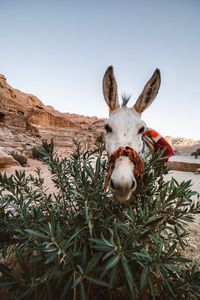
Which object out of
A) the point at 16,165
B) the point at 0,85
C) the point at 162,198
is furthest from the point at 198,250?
the point at 0,85

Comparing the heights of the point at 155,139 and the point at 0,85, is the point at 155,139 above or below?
below

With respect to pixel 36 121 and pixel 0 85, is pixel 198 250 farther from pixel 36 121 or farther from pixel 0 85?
pixel 0 85

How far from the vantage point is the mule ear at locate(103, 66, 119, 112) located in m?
2.37

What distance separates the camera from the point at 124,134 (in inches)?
73.4

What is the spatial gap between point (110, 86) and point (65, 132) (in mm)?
33555

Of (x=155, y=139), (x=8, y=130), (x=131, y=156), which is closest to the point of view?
(x=131, y=156)

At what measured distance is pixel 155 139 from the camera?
10.4 feet

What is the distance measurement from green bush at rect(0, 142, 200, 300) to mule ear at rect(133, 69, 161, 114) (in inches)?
34.5

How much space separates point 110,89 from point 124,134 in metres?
0.90

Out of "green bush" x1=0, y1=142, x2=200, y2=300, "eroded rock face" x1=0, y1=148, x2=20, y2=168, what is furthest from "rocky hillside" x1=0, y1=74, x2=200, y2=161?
"green bush" x1=0, y1=142, x2=200, y2=300

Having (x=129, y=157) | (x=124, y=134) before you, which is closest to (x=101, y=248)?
(x=129, y=157)

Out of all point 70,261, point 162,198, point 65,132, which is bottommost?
point 70,261

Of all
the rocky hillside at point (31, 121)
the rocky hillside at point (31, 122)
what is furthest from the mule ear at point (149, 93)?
the rocky hillside at point (31, 122)

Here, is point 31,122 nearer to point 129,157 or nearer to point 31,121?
point 31,121
